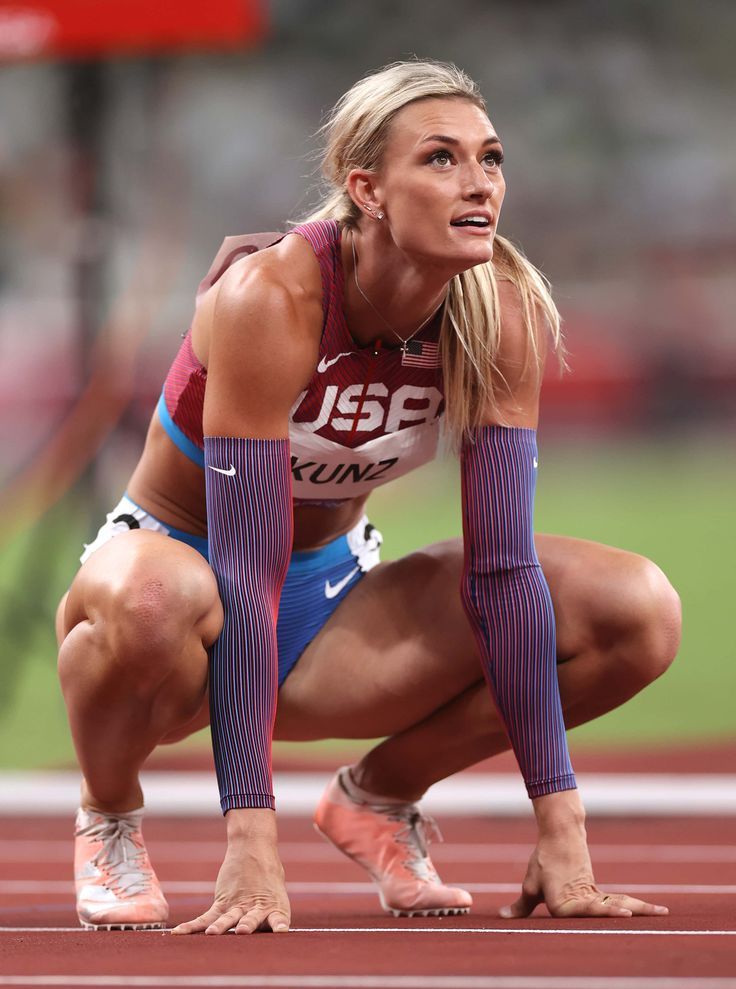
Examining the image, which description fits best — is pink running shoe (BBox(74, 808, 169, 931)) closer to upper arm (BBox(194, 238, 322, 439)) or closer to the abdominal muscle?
the abdominal muscle

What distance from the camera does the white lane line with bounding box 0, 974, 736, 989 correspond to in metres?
1.57

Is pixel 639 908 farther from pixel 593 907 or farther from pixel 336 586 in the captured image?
pixel 336 586

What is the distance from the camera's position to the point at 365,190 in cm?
222

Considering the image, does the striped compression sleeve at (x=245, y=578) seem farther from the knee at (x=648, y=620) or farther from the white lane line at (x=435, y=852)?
the white lane line at (x=435, y=852)

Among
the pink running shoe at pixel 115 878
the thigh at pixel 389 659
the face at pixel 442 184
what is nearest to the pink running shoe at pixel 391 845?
the thigh at pixel 389 659

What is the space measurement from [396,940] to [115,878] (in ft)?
1.55

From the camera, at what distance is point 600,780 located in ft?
13.6

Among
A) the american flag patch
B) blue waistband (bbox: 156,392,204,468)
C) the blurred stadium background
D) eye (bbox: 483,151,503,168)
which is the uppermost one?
the blurred stadium background

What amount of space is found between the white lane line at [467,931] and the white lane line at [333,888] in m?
0.65

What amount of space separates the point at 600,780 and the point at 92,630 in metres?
2.33

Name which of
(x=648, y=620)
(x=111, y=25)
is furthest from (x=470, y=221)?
(x=111, y=25)

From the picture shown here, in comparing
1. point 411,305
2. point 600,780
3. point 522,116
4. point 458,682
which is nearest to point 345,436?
point 411,305

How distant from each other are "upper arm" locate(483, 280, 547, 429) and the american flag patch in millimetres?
96

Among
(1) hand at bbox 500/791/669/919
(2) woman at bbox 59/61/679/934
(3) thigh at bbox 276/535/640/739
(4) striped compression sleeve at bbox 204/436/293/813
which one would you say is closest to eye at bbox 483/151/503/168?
(2) woman at bbox 59/61/679/934
